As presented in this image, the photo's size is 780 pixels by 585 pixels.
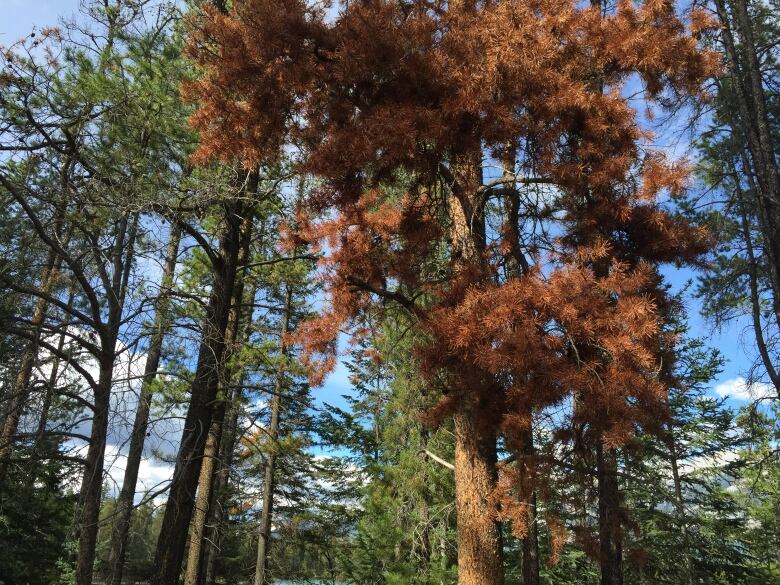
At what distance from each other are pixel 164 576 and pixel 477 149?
558cm

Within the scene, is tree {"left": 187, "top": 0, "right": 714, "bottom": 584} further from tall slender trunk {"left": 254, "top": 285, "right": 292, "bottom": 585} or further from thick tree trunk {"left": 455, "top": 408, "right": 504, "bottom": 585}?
tall slender trunk {"left": 254, "top": 285, "right": 292, "bottom": 585}

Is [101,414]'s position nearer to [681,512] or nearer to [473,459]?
[473,459]

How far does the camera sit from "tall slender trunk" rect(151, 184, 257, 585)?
20.3ft

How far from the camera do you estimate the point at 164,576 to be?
241 inches

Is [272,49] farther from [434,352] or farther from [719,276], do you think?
[719,276]

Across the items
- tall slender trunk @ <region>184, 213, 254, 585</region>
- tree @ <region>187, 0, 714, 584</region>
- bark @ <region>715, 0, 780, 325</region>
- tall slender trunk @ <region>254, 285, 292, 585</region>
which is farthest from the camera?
tall slender trunk @ <region>254, 285, 292, 585</region>

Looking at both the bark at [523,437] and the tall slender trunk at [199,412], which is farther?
the tall slender trunk at [199,412]

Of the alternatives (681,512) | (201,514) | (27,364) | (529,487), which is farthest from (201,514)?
(681,512)

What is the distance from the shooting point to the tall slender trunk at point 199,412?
6191 mm

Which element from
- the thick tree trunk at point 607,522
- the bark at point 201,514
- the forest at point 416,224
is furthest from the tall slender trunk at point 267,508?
the thick tree trunk at point 607,522

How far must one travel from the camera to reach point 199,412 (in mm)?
6754

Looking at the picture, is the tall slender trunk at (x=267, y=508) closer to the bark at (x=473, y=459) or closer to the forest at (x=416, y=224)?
the forest at (x=416, y=224)

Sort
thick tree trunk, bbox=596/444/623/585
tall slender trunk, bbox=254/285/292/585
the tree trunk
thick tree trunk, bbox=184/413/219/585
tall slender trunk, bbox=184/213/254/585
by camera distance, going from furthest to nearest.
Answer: tall slender trunk, bbox=254/285/292/585 < thick tree trunk, bbox=184/413/219/585 < tall slender trunk, bbox=184/213/254/585 < thick tree trunk, bbox=596/444/623/585 < the tree trunk

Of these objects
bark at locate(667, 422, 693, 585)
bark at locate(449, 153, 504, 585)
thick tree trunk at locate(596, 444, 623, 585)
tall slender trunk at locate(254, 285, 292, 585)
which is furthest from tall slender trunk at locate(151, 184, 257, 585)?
tall slender trunk at locate(254, 285, 292, 585)
